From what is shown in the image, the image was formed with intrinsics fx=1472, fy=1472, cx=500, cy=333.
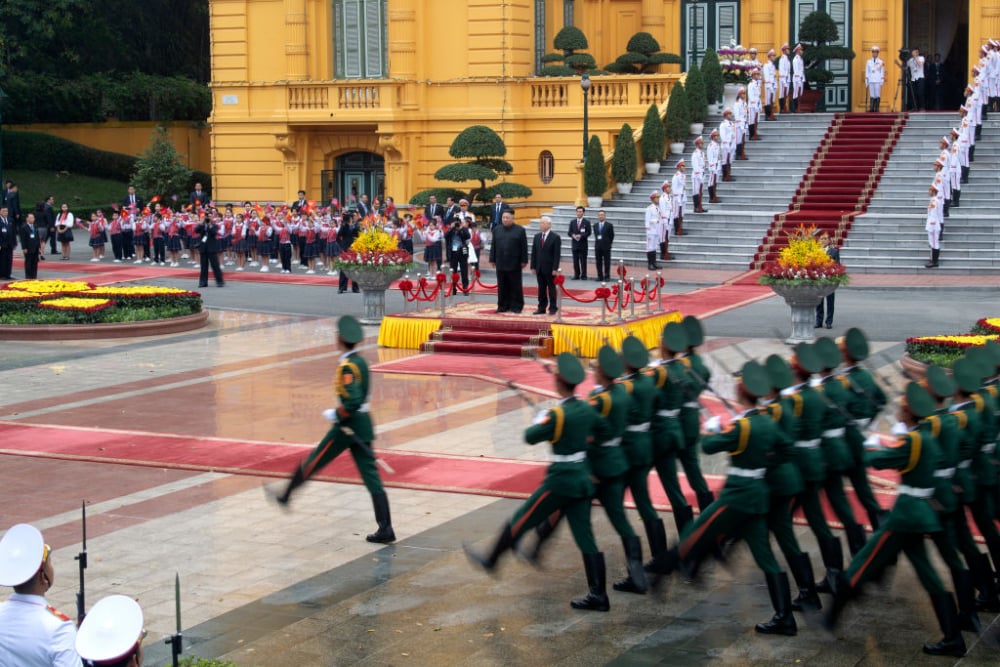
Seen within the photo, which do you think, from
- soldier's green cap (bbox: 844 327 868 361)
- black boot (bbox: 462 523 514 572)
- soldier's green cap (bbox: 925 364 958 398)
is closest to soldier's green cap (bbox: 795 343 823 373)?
soldier's green cap (bbox: 844 327 868 361)

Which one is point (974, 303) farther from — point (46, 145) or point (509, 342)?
point (46, 145)

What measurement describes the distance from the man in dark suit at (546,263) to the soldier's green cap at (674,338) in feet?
34.3

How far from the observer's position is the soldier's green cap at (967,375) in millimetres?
9781

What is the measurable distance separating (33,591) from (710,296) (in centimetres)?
Answer: 2213

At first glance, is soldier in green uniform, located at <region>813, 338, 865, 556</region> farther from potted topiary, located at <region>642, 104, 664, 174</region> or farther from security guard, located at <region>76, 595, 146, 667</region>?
potted topiary, located at <region>642, 104, 664, 174</region>

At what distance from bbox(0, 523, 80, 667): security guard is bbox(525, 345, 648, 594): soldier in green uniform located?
5.12 m

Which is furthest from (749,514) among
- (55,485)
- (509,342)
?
(509,342)

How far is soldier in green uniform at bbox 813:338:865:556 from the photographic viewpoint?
1033cm

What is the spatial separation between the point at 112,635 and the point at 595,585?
5.25 meters

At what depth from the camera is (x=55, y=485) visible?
13.8 meters

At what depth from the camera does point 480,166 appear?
3744cm

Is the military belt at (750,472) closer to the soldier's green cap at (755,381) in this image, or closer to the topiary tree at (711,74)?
the soldier's green cap at (755,381)

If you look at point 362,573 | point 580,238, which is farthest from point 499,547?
point 580,238

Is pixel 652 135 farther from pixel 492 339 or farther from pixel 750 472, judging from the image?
pixel 750 472
